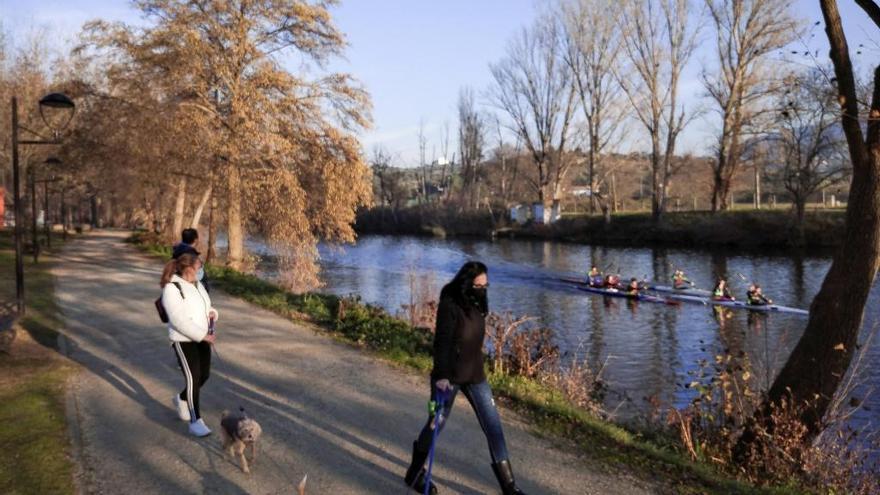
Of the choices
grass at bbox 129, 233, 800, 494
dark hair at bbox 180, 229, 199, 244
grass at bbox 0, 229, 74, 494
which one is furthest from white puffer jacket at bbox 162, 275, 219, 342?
grass at bbox 129, 233, 800, 494

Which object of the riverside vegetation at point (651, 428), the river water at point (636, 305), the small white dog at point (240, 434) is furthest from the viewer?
the river water at point (636, 305)

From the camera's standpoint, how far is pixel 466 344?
5.14 metres

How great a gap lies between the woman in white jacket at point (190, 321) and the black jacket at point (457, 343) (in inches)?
94.5

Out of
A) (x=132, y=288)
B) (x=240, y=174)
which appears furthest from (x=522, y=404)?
(x=240, y=174)

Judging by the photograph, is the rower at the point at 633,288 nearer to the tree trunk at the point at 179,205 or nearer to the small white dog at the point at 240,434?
the tree trunk at the point at 179,205

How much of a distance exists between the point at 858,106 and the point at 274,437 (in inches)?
284

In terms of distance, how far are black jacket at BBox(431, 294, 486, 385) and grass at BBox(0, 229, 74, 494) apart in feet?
9.51

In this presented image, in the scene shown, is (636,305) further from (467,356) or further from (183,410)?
(467,356)

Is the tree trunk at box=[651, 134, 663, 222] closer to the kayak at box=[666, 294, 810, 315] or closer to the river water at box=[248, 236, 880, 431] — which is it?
the river water at box=[248, 236, 880, 431]

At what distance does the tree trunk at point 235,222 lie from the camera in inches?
795

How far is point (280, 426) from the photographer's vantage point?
672 centimetres

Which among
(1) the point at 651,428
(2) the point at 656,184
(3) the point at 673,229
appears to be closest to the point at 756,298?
(1) the point at 651,428

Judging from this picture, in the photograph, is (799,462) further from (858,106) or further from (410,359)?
(410,359)

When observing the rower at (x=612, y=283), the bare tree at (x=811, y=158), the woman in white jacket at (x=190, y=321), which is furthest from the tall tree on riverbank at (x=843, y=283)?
the bare tree at (x=811, y=158)
